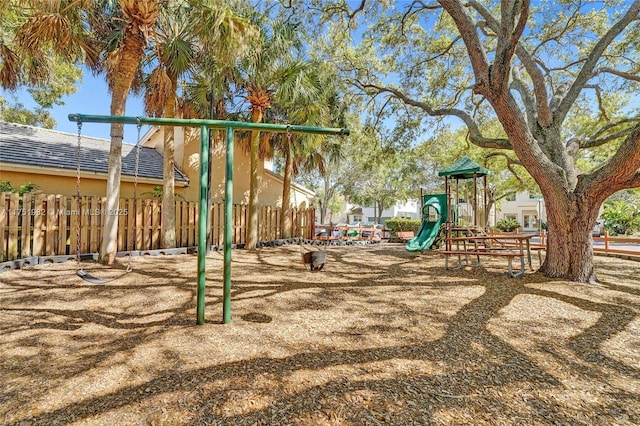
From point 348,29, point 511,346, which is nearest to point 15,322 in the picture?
point 511,346

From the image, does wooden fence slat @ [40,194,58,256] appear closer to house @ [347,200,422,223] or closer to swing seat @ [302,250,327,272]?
swing seat @ [302,250,327,272]

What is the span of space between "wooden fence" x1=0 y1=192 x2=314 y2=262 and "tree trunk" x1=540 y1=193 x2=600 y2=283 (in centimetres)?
613

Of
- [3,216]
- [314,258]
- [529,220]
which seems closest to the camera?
[3,216]

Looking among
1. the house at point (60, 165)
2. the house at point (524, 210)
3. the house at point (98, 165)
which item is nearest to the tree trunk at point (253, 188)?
the house at point (98, 165)

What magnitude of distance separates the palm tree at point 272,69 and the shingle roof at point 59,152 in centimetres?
507

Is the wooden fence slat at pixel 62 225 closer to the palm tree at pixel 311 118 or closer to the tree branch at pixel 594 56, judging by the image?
the palm tree at pixel 311 118

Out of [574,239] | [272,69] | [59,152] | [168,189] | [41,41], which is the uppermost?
[272,69]

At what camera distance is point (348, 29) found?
9.91 m

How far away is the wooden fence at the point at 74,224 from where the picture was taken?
21.8ft

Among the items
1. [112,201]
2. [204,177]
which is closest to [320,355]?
[204,177]

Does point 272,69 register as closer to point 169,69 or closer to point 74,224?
point 169,69

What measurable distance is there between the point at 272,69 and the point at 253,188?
4.09 metres

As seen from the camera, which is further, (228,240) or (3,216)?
(3,216)

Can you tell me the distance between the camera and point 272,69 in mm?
9758
